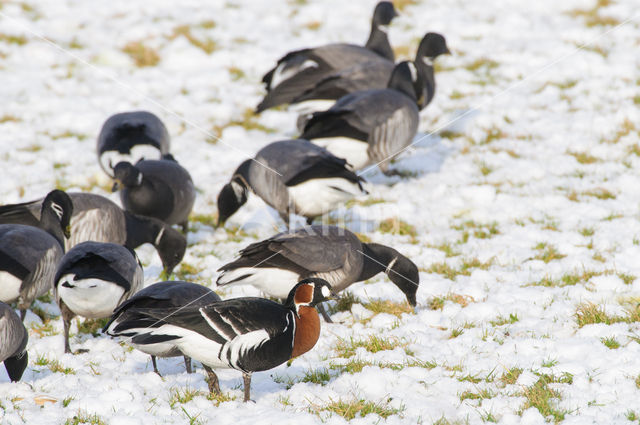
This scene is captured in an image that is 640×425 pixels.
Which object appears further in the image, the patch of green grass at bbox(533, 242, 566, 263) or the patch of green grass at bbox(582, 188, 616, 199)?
the patch of green grass at bbox(582, 188, 616, 199)

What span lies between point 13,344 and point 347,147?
17.6 feet

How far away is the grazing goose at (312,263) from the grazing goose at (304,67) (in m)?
5.15

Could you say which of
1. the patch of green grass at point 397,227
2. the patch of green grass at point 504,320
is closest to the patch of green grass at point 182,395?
the patch of green grass at point 504,320

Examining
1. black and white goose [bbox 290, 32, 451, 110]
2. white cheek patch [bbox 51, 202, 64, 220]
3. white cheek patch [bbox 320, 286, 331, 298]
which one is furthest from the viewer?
black and white goose [bbox 290, 32, 451, 110]

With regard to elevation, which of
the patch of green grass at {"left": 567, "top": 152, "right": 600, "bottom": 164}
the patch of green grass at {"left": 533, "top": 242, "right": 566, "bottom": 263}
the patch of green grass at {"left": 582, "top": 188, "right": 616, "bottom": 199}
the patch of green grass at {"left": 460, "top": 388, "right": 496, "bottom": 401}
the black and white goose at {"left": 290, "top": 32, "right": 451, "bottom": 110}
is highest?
the black and white goose at {"left": 290, "top": 32, "right": 451, "bottom": 110}

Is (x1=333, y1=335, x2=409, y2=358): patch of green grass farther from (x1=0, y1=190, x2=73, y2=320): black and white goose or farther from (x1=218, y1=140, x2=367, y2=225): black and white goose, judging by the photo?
(x1=0, y1=190, x2=73, y2=320): black and white goose

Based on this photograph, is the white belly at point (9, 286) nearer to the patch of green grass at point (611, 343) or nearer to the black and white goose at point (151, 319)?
the black and white goose at point (151, 319)

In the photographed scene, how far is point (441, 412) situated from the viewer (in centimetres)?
482

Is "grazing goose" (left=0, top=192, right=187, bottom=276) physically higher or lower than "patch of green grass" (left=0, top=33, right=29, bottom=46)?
lower

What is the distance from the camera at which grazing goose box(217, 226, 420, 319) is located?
6.31 meters

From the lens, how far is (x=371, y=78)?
36.5 ft

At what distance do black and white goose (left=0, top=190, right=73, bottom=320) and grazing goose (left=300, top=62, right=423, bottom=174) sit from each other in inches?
140

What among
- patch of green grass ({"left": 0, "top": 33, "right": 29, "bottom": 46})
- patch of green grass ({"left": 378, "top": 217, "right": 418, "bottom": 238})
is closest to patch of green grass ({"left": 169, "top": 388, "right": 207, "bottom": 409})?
patch of green grass ({"left": 378, "top": 217, "right": 418, "bottom": 238})

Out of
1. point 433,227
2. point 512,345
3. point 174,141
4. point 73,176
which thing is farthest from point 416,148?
point 512,345
